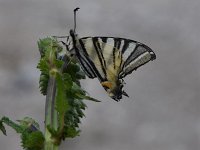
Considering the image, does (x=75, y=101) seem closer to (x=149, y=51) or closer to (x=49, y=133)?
(x=49, y=133)

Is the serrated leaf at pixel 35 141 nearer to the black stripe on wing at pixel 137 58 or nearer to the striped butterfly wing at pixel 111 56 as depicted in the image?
the striped butterfly wing at pixel 111 56

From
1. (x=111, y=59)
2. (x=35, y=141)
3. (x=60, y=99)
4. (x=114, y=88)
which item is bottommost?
(x=35, y=141)

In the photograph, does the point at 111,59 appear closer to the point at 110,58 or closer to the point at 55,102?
the point at 110,58

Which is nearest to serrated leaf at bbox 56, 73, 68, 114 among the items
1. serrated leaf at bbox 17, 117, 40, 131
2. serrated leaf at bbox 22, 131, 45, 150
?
serrated leaf at bbox 22, 131, 45, 150

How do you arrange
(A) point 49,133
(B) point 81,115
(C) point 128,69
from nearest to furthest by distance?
(A) point 49,133 < (B) point 81,115 < (C) point 128,69

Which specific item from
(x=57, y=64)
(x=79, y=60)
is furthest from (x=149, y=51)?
(x=57, y=64)

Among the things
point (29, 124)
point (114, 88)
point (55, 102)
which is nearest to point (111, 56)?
point (114, 88)

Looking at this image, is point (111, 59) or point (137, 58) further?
point (137, 58)
